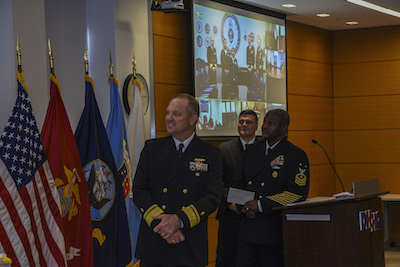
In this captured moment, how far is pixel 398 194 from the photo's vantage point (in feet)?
29.7

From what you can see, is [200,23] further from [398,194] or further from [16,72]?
[398,194]

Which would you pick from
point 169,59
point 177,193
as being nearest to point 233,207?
point 177,193

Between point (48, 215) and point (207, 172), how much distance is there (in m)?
1.34

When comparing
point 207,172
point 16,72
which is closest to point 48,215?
point 16,72

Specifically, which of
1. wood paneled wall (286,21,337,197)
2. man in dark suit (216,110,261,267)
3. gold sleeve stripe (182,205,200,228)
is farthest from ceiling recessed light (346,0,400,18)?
gold sleeve stripe (182,205,200,228)

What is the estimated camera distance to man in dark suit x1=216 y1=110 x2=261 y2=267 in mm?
5328

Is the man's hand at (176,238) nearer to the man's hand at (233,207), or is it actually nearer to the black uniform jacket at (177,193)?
the black uniform jacket at (177,193)

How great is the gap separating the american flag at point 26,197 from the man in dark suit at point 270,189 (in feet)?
4.43

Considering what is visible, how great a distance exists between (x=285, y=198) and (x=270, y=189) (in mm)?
141

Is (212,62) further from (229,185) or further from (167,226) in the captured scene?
(167,226)

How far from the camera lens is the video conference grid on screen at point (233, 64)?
6.69 meters

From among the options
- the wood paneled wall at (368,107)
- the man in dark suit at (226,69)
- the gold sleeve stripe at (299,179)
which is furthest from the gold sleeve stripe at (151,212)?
the wood paneled wall at (368,107)

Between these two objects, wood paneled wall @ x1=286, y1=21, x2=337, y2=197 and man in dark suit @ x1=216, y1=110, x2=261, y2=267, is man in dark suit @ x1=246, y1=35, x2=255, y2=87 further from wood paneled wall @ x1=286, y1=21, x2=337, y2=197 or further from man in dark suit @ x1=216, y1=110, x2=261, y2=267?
man in dark suit @ x1=216, y1=110, x2=261, y2=267

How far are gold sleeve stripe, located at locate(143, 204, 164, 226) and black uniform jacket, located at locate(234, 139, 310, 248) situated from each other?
128 cm
